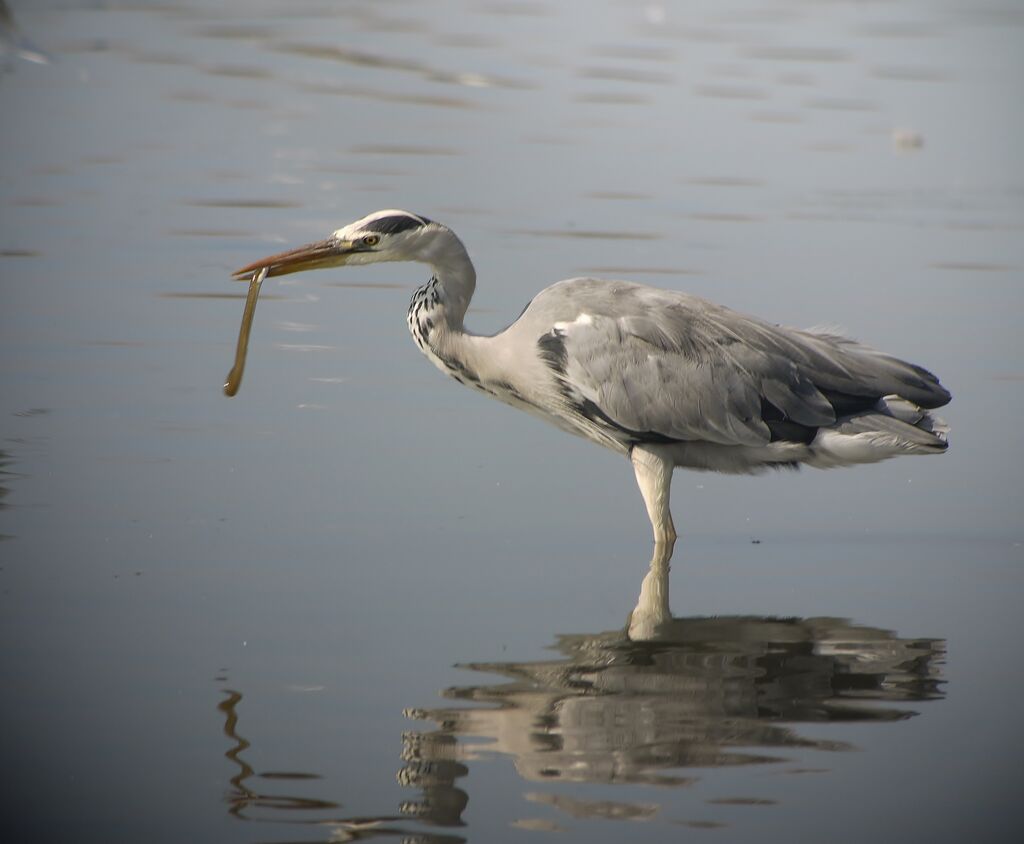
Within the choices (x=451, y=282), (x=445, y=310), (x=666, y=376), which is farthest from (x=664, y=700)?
(x=451, y=282)

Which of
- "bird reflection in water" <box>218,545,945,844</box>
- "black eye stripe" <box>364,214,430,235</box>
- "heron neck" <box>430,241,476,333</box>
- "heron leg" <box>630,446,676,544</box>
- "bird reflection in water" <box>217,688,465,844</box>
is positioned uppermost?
"black eye stripe" <box>364,214,430,235</box>

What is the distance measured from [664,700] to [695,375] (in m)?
1.94

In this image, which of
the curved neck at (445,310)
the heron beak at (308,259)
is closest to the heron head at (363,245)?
the heron beak at (308,259)

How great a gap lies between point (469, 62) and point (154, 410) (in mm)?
12779

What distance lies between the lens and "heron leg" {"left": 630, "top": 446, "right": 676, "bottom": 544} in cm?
749

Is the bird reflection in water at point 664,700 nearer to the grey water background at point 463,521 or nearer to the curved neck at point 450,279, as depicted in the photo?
the grey water background at point 463,521

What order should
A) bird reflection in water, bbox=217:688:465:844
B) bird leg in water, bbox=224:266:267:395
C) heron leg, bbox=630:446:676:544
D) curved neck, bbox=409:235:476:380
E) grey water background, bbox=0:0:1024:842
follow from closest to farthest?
bird reflection in water, bbox=217:688:465:844 → grey water background, bbox=0:0:1024:842 → heron leg, bbox=630:446:676:544 → bird leg in water, bbox=224:266:267:395 → curved neck, bbox=409:235:476:380

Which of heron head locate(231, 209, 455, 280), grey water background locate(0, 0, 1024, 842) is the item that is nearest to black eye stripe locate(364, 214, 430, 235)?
heron head locate(231, 209, 455, 280)

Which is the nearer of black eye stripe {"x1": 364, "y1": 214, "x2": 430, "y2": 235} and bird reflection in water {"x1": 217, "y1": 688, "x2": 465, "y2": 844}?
bird reflection in water {"x1": 217, "y1": 688, "x2": 465, "y2": 844}

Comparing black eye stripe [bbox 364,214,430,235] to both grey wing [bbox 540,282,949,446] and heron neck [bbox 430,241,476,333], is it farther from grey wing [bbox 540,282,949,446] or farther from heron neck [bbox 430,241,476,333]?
grey wing [bbox 540,282,949,446]

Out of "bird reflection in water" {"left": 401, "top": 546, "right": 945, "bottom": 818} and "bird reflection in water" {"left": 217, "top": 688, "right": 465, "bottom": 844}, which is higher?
"bird reflection in water" {"left": 401, "top": 546, "right": 945, "bottom": 818}

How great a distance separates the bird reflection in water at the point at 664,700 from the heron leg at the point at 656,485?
0.47 meters

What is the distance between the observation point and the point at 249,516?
7.62m

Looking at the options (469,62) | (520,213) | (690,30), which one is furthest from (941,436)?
(690,30)
